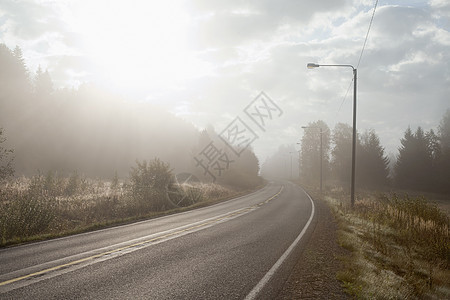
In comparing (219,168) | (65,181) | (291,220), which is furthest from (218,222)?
(219,168)

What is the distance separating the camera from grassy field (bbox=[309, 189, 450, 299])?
534 cm

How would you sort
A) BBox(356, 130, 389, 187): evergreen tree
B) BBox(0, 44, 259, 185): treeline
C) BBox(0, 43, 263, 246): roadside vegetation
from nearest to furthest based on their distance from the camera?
BBox(0, 43, 263, 246): roadside vegetation → BBox(0, 44, 259, 185): treeline → BBox(356, 130, 389, 187): evergreen tree

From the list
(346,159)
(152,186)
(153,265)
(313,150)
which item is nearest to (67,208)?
(152,186)

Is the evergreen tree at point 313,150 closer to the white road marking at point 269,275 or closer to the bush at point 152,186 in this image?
the bush at point 152,186

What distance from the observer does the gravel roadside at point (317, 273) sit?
5104mm

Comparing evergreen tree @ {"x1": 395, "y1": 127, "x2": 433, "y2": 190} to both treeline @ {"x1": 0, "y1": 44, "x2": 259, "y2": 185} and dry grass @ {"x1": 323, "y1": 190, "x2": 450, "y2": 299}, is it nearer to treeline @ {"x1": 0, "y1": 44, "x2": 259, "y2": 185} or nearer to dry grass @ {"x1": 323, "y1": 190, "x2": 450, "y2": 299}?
treeline @ {"x1": 0, "y1": 44, "x2": 259, "y2": 185}

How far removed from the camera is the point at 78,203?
14.9m

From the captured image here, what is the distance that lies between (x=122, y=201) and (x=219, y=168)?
32.5m

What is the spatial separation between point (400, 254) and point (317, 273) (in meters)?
3.52

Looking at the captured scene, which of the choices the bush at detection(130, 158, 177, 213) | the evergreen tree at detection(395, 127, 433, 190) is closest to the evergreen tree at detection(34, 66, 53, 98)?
the bush at detection(130, 158, 177, 213)

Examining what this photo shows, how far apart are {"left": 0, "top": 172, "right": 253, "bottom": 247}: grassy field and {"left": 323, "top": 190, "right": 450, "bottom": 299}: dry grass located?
9.89 meters

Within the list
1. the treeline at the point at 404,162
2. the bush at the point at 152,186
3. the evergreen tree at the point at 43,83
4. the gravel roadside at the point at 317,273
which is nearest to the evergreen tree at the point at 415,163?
the treeline at the point at 404,162

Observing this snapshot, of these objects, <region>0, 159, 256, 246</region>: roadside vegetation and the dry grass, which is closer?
the dry grass

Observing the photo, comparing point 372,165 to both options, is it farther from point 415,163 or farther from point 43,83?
point 43,83
